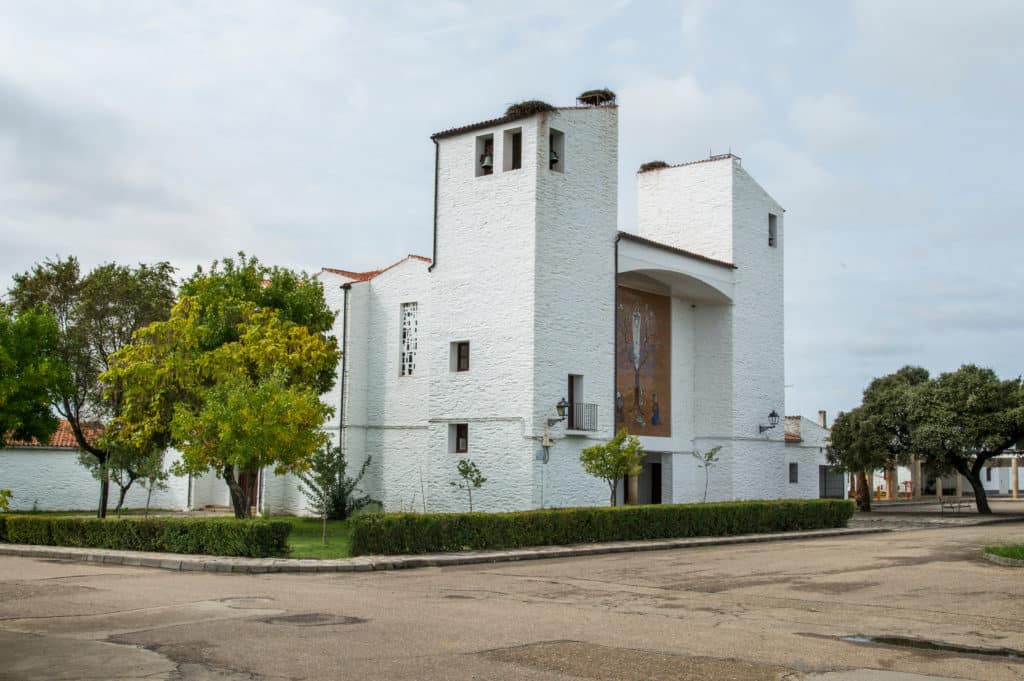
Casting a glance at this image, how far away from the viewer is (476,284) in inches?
1186

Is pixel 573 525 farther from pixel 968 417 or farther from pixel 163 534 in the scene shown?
pixel 968 417

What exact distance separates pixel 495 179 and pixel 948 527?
19301 mm

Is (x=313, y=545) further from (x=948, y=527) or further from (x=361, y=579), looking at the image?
(x=948, y=527)

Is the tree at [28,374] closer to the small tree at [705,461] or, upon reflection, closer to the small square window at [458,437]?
the small square window at [458,437]

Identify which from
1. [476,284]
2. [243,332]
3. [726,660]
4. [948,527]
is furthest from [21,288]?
[948,527]

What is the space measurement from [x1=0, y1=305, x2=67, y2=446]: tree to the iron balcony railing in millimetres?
14293

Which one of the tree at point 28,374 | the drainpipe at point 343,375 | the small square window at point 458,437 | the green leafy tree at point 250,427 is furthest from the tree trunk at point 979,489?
the tree at point 28,374

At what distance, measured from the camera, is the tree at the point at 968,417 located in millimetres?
38062

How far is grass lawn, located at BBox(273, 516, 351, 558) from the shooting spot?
19.8 meters

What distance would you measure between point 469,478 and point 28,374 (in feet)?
39.2

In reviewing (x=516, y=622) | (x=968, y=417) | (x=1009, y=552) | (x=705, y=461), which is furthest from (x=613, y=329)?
(x=516, y=622)

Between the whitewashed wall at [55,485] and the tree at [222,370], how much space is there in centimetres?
1129

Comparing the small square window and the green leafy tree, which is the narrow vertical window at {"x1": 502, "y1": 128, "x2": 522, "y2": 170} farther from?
the green leafy tree

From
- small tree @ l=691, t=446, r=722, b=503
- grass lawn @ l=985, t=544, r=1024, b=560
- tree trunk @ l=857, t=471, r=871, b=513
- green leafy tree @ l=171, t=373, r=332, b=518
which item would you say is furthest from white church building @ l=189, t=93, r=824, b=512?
grass lawn @ l=985, t=544, r=1024, b=560
